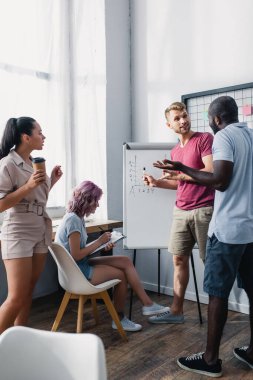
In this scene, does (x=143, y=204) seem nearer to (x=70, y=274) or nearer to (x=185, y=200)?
Answer: (x=185, y=200)

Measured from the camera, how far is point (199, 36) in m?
3.10

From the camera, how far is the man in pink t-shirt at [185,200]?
98.7 inches

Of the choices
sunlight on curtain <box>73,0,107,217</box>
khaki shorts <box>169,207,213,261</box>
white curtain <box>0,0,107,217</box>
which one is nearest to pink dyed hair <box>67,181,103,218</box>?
khaki shorts <box>169,207,213,261</box>

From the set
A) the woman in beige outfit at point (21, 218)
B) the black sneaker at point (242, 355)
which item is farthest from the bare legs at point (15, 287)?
the black sneaker at point (242, 355)

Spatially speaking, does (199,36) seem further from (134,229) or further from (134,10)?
(134,229)

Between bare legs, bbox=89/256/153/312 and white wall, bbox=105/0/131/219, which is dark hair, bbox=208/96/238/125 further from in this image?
white wall, bbox=105/0/131/219

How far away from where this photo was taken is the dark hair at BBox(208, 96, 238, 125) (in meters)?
1.89

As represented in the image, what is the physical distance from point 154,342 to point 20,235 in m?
1.16

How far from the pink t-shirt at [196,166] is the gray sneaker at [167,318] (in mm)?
827

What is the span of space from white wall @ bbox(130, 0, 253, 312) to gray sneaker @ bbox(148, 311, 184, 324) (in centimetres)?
50

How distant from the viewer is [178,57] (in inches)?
128

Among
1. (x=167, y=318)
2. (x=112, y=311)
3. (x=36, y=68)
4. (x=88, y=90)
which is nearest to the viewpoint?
(x=112, y=311)

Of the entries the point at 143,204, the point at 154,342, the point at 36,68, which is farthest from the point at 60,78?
the point at 154,342

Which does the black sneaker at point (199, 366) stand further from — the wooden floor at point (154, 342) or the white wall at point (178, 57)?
the white wall at point (178, 57)
